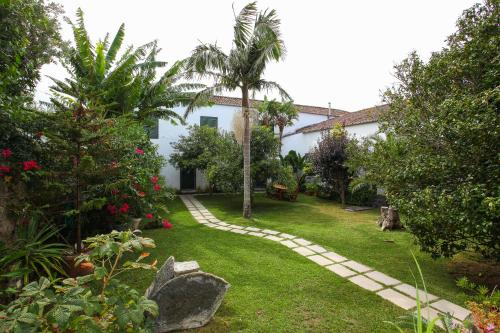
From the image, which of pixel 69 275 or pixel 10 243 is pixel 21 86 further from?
pixel 69 275

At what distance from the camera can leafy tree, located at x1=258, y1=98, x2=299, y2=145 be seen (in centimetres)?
1858

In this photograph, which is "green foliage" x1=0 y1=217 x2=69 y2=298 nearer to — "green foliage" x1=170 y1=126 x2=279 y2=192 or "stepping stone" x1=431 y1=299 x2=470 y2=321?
"stepping stone" x1=431 y1=299 x2=470 y2=321

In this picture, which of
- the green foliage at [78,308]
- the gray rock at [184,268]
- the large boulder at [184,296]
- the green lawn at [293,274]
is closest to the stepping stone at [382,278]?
the green lawn at [293,274]

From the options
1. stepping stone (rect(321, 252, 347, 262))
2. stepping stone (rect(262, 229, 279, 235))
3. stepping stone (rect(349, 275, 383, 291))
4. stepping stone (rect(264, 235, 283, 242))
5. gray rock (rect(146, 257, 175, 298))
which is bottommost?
stepping stone (rect(349, 275, 383, 291))

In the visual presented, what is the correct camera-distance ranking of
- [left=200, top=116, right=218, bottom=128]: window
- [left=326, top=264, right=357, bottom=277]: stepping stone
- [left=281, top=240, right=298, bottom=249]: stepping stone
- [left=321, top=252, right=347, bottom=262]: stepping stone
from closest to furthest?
[left=326, top=264, right=357, bottom=277]: stepping stone
[left=321, top=252, right=347, bottom=262]: stepping stone
[left=281, top=240, right=298, bottom=249]: stepping stone
[left=200, top=116, right=218, bottom=128]: window

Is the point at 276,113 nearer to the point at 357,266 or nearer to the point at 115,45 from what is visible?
the point at 115,45

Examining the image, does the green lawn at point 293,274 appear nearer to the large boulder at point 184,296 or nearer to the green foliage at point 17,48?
the large boulder at point 184,296

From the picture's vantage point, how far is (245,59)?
28.2ft

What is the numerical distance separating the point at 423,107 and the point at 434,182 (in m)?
1.70

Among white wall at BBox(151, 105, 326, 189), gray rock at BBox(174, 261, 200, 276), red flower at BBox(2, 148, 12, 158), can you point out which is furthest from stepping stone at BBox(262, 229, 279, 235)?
white wall at BBox(151, 105, 326, 189)

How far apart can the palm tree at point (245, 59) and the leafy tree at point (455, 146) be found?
4.28 metres

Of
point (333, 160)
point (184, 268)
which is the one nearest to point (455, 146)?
point (184, 268)

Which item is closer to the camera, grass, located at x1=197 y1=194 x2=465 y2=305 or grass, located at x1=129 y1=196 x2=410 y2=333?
grass, located at x1=129 y1=196 x2=410 y2=333

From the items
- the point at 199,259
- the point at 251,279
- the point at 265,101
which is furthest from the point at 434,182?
the point at 265,101
